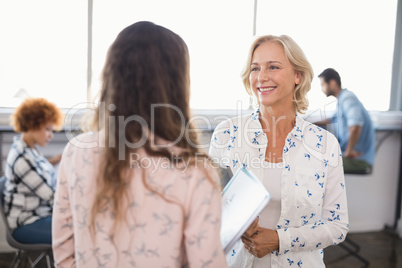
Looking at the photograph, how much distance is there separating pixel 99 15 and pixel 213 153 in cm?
214

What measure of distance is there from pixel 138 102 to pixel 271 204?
734 mm

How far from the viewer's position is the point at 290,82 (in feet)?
4.67

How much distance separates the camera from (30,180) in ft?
6.95

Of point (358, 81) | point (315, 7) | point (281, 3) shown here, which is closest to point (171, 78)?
point (281, 3)

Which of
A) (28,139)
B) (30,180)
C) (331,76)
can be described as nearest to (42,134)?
(28,139)

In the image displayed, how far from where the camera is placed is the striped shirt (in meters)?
2.04

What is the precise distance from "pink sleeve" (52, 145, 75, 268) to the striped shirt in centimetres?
130

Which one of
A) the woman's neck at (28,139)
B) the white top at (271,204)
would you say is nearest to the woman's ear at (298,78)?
the white top at (271,204)

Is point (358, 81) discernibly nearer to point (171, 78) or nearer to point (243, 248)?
point (243, 248)

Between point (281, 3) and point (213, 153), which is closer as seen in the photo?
point (213, 153)

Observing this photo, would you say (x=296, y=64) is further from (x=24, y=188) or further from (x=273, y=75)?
(x=24, y=188)

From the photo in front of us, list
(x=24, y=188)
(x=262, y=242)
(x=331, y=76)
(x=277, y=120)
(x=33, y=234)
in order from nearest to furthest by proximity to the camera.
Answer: (x=262, y=242)
(x=277, y=120)
(x=33, y=234)
(x=24, y=188)
(x=331, y=76)

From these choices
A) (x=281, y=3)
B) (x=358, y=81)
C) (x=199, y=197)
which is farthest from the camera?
(x=358, y=81)

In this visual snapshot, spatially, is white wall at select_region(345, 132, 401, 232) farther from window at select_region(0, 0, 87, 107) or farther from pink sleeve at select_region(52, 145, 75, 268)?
pink sleeve at select_region(52, 145, 75, 268)
